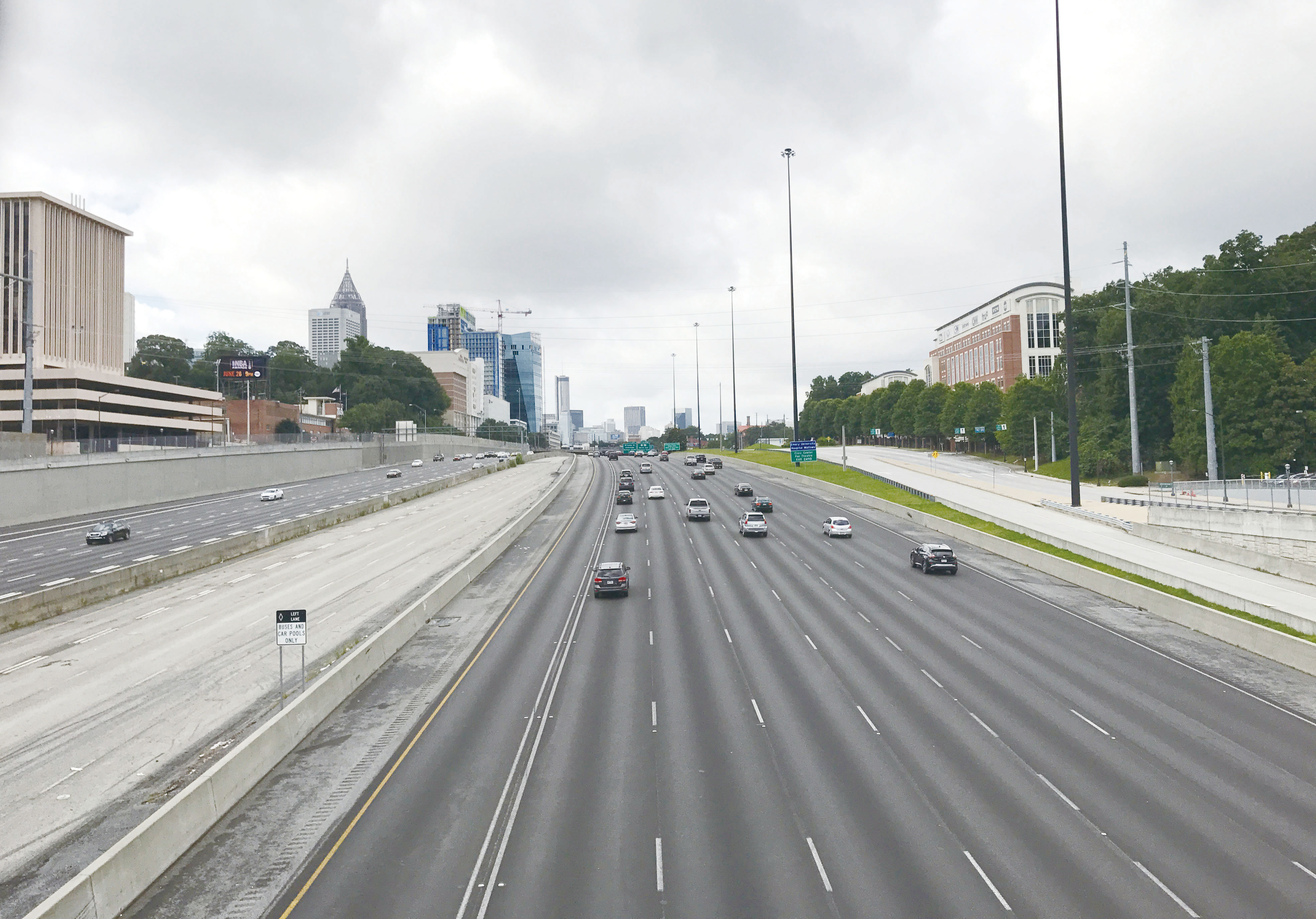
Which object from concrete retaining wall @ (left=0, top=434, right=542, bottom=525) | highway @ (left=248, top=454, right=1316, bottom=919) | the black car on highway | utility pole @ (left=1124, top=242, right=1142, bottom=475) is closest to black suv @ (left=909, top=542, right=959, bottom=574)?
highway @ (left=248, top=454, right=1316, bottom=919)

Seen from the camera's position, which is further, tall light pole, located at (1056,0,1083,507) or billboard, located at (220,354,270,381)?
billboard, located at (220,354,270,381)

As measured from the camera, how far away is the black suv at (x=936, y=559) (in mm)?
35875

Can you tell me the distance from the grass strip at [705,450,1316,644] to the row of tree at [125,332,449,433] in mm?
93548

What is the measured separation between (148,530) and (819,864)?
4977 cm

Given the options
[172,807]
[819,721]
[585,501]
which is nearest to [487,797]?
[172,807]

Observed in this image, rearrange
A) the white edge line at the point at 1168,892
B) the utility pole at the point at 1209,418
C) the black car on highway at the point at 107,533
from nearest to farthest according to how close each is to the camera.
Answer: the white edge line at the point at 1168,892 → the black car on highway at the point at 107,533 → the utility pole at the point at 1209,418

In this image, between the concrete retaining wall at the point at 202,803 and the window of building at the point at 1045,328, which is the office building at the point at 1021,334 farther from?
the concrete retaining wall at the point at 202,803

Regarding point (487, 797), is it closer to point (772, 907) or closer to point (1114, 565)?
point (772, 907)

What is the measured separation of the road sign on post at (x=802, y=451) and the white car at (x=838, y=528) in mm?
31410

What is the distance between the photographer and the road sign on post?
7975 centimetres

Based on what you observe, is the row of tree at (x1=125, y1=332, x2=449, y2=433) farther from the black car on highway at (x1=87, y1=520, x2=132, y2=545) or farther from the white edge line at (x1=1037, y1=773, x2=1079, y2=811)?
the white edge line at (x1=1037, y1=773, x2=1079, y2=811)

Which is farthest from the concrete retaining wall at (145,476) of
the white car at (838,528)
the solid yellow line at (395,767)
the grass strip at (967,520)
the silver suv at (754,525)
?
the grass strip at (967,520)

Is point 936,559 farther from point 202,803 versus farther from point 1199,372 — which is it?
point 1199,372

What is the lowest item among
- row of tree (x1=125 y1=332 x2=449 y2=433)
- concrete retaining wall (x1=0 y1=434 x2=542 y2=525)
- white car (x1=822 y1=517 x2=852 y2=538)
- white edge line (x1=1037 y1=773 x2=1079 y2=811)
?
white edge line (x1=1037 y1=773 x2=1079 y2=811)
